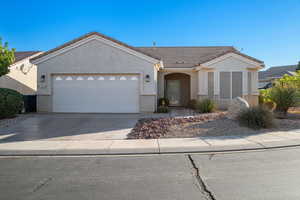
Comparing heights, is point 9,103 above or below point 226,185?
above

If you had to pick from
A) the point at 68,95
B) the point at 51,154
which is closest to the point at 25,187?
the point at 51,154

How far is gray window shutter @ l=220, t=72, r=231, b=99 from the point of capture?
49.2 ft

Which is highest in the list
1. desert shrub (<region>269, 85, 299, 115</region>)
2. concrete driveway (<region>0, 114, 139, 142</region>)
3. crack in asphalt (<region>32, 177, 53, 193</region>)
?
desert shrub (<region>269, 85, 299, 115</region>)

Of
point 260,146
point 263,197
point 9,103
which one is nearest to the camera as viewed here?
point 263,197

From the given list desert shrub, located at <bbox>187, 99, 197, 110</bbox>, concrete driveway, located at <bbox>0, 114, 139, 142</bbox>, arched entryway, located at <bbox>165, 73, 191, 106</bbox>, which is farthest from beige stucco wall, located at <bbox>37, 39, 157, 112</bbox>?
arched entryway, located at <bbox>165, 73, 191, 106</bbox>

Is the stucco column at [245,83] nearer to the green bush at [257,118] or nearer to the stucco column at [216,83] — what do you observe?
the stucco column at [216,83]

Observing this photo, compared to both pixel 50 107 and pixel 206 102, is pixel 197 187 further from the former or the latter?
pixel 50 107

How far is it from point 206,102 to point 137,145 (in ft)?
25.9

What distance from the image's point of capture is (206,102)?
42.9 ft

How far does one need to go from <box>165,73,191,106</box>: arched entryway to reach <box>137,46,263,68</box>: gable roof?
135 cm

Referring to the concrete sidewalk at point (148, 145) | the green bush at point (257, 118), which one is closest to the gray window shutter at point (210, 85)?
the green bush at point (257, 118)

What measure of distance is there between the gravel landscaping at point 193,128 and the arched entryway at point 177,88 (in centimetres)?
818

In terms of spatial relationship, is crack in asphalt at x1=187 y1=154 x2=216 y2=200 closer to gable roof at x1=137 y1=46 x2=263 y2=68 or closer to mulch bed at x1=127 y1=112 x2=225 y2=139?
mulch bed at x1=127 y1=112 x2=225 y2=139

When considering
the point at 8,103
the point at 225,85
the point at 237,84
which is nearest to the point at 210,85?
the point at 225,85
